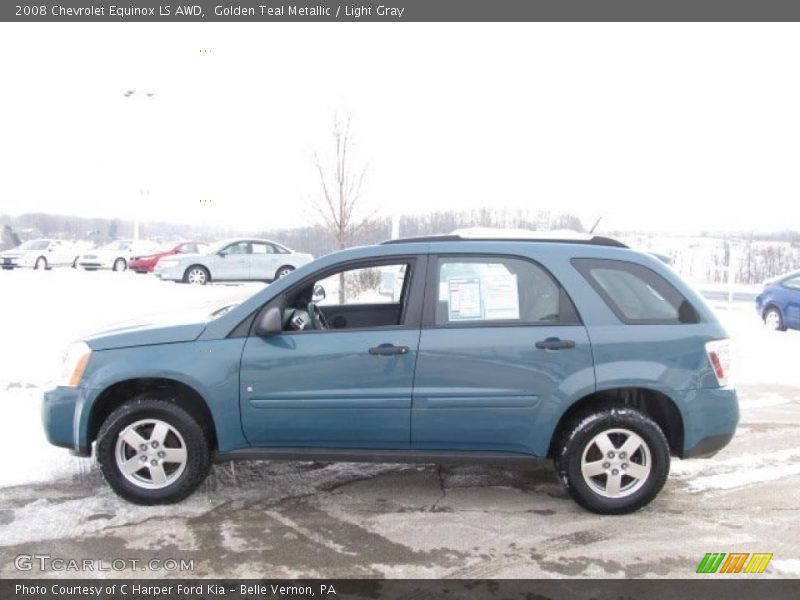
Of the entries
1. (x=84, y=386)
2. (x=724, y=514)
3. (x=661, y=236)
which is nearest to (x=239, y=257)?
(x=84, y=386)

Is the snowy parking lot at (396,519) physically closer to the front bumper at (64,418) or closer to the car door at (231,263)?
the front bumper at (64,418)

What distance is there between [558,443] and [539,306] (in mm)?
870

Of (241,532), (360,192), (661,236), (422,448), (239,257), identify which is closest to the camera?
(241,532)

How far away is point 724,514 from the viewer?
419 cm

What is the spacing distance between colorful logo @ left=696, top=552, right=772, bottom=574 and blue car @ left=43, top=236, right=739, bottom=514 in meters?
0.57

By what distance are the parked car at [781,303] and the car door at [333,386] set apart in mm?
11925

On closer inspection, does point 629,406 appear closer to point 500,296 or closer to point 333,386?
point 500,296

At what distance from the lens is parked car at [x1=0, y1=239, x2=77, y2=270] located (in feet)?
98.3

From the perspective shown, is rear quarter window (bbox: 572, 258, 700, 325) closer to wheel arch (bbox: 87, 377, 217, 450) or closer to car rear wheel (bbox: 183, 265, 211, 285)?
wheel arch (bbox: 87, 377, 217, 450)

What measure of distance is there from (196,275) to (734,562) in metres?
18.2

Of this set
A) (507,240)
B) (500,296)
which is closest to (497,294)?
(500,296)

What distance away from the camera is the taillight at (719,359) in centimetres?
411

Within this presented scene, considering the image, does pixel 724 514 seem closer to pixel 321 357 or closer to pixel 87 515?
pixel 321 357

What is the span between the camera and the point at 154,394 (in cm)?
425
